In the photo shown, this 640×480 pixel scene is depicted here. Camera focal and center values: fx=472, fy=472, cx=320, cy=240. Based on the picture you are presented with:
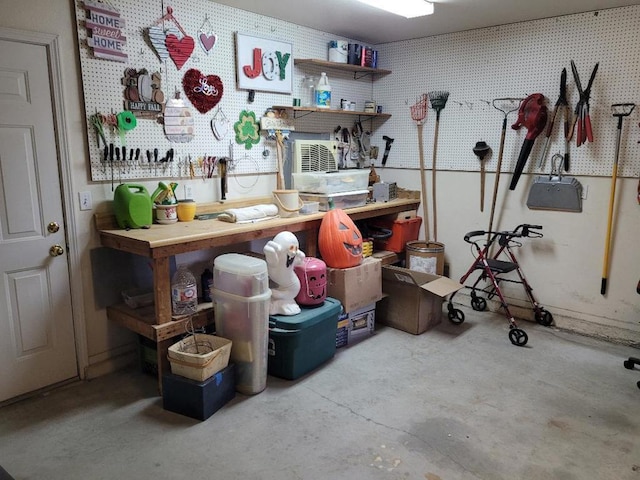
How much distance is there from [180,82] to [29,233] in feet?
4.54

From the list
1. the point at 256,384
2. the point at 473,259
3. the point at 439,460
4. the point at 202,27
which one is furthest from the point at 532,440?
the point at 202,27

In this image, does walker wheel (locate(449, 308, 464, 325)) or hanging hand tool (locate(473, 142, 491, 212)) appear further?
hanging hand tool (locate(473, 142, 491, 212))

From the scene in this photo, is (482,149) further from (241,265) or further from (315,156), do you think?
(241,265)

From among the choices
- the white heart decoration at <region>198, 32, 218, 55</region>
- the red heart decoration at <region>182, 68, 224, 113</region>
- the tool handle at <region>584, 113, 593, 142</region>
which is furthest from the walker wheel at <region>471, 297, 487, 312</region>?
the white heart decoration at <region>198, 32, 218, 55</region>

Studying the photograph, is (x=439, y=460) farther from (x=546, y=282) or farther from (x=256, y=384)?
(x=546, y=282)

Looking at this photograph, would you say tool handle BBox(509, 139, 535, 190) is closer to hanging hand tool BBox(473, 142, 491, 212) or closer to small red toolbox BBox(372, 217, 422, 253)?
hanging hand tool BBox(473, 142, 491, 212)

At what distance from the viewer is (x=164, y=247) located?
A: 2.62 m

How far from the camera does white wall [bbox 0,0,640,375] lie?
275cm

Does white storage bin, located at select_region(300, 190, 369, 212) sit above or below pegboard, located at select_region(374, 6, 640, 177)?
below

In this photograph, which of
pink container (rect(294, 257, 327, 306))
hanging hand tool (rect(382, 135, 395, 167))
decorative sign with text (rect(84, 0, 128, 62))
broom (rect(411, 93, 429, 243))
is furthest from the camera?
hanging hand tool (rect(382, 135, 395, 167))

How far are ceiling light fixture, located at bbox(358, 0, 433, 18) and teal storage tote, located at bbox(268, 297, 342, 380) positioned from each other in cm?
212

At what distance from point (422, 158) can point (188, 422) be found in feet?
10.5

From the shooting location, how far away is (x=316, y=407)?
2.74m

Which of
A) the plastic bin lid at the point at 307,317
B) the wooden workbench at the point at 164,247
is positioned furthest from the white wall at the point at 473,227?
the plastic bin lid at the point at 307,317
